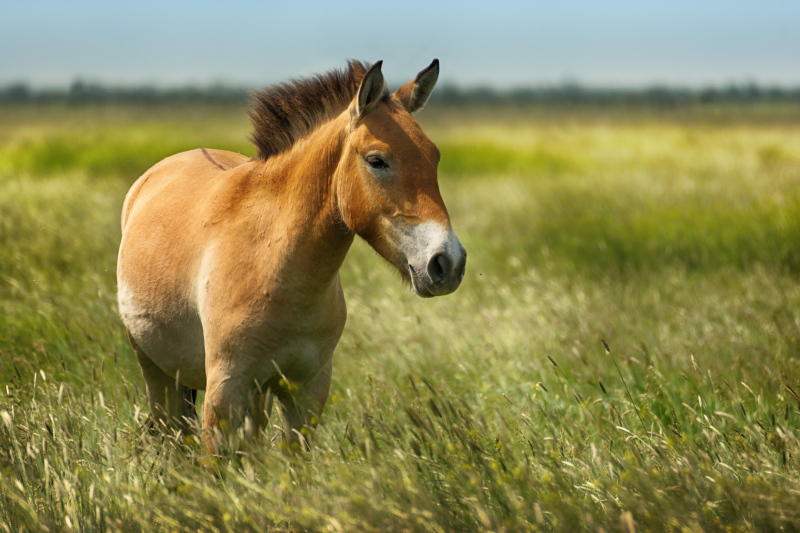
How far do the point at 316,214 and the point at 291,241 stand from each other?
0.49 ft

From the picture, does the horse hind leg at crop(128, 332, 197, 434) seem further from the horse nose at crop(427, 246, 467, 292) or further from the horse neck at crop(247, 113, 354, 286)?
the horse nose at crop(427, 246, 467, 292)

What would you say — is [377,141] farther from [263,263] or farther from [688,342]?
[688,342]

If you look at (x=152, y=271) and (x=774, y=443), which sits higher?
(x=152, y=271)

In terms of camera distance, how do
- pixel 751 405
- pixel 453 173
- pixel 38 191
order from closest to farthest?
pixel 751 405 < pixel 38 191 < pixel 453 173

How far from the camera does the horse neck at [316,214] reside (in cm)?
243

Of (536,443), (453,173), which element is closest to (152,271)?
(536,443)

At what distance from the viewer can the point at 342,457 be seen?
237 cm

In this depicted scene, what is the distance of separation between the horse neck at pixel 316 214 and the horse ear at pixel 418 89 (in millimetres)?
292

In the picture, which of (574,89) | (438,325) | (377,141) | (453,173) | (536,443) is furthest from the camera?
(574,89)

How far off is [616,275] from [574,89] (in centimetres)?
12748

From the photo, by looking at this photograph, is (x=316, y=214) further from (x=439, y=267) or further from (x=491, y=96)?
(x=491, y=96)

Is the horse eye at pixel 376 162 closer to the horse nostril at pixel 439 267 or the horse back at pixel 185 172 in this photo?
the horse nostril at pixel 439 267

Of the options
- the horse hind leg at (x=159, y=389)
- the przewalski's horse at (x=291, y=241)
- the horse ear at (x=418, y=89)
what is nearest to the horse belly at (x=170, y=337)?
the przewalski's horse at (x=291, y=241)

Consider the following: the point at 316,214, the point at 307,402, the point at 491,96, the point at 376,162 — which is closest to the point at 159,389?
the point at 307,402
